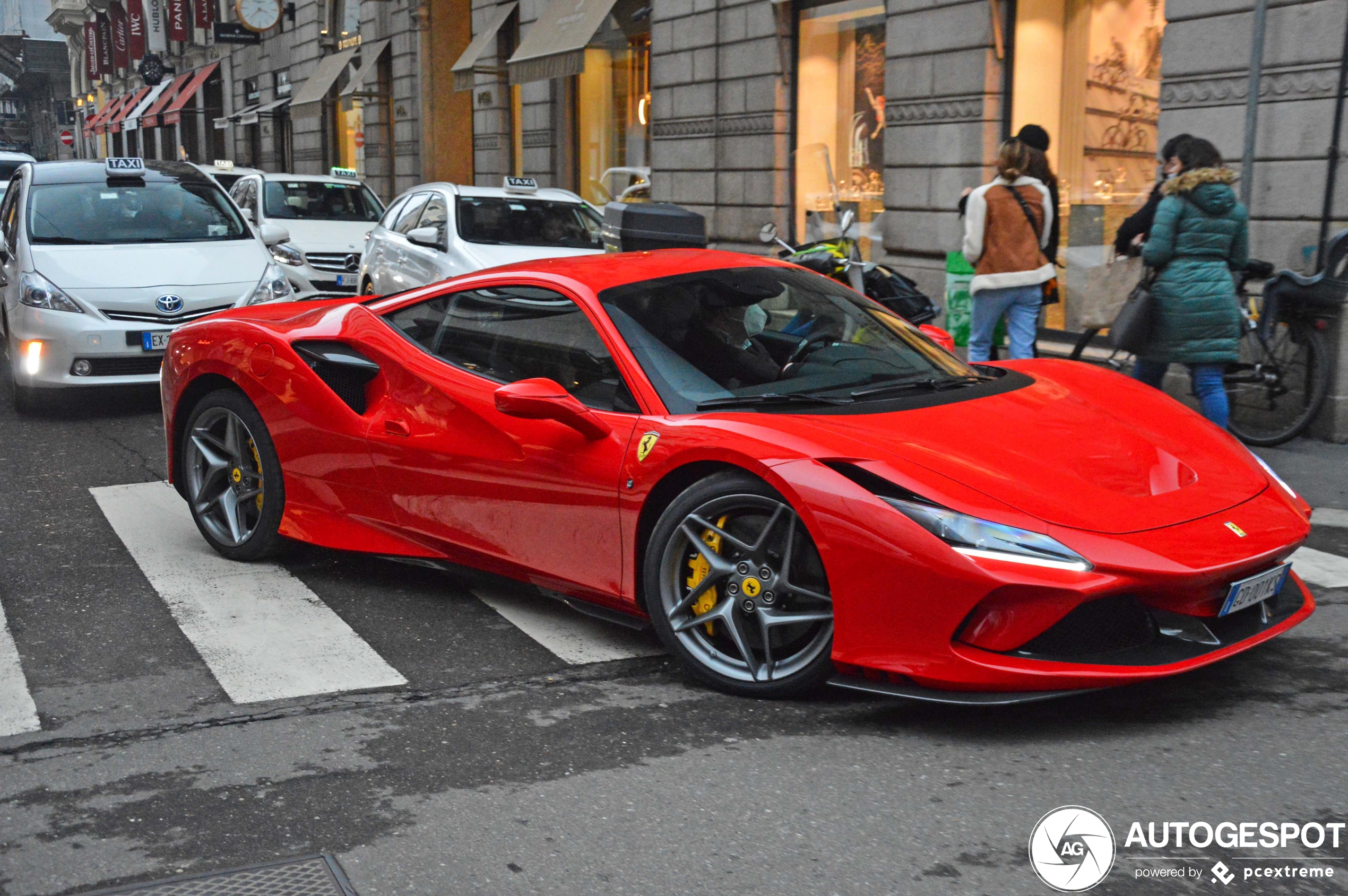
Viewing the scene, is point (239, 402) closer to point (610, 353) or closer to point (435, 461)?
point (435, 461)

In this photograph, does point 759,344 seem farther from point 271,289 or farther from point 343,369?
point 271,289

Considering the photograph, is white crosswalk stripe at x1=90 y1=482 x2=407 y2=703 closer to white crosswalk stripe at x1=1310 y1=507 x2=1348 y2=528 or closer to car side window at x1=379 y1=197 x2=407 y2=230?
white crosswalk stripe at x1=1310 y1=507 x2=1348 y2=528

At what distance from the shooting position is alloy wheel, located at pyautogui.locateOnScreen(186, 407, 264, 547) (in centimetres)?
579

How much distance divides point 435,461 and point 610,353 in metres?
0.83

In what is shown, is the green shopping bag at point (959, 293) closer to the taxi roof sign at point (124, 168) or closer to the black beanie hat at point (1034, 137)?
the black beanie hat at point (1034, 137)

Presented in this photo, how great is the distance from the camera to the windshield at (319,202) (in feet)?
55.7

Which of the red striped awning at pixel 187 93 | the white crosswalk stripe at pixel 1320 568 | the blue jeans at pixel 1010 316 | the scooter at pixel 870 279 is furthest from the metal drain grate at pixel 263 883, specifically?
the red striped awning at pixel 187 93

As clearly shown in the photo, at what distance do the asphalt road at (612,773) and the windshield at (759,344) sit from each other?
0.95m

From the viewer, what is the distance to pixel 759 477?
3.96 m

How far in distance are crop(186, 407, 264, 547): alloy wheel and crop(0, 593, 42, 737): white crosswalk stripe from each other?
3.81ft

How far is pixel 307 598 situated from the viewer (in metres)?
5.34

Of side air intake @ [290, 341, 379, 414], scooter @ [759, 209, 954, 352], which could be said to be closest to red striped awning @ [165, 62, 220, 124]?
scooter @ [759, 209, 954, 352]

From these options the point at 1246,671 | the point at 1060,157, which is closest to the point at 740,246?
the point at 1060,157

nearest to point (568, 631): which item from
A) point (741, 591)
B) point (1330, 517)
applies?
point (741, 591)
